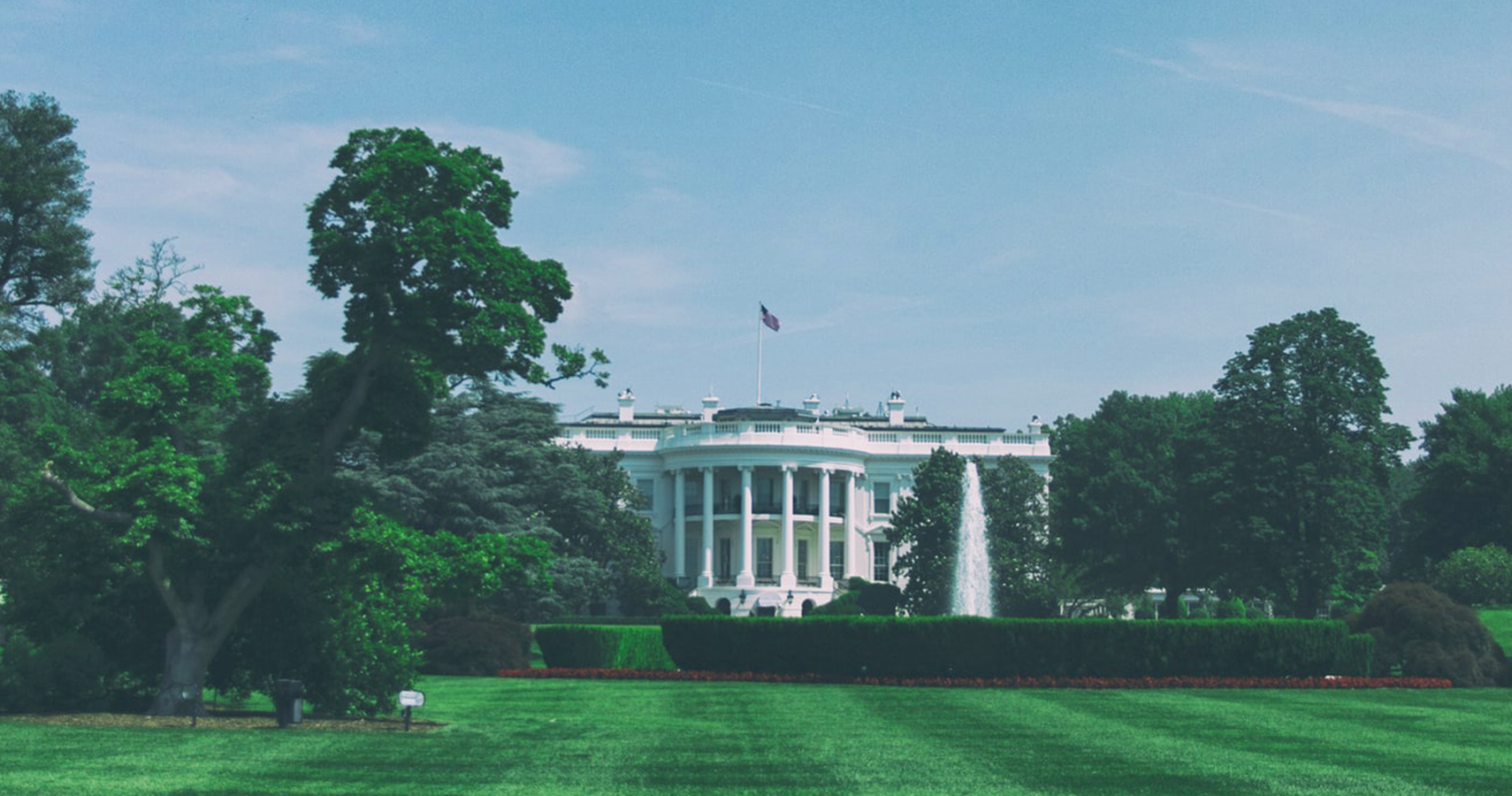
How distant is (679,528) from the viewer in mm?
94562

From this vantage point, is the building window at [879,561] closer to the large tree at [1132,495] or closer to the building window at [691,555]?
the building window at [691,555]

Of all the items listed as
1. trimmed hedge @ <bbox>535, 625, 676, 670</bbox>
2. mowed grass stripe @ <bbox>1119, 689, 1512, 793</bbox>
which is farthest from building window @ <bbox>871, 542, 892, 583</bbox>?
mowed grass stripe @ <bbox>1119, 689, 1512, 793</bbox>

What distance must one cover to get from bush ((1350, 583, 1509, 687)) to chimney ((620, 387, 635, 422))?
A: 69737mm

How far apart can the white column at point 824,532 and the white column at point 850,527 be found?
1.64 meters

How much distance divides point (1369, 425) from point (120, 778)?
49507 millimetres

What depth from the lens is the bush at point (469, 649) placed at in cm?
4112

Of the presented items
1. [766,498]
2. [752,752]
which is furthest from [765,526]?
[752,752]

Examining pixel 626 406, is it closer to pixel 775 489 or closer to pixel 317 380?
pixel 775 489

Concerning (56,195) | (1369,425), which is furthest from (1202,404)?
(56,195)

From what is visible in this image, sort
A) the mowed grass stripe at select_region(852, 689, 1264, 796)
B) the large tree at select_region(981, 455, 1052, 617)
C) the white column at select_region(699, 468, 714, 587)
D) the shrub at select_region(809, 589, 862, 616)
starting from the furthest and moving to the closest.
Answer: the white column at select_region(699, 468, 714, 587) → the large tree at select_region(981, 455, 1052, 617) → the shrub at select_region(809, 589, 862, 616) → the mowed grass stripe at select_region(852, 689, 1264, 796)

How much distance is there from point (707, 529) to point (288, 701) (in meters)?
67.1

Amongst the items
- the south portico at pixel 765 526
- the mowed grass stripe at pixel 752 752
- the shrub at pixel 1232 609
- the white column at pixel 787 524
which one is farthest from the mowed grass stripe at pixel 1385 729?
the white column at pixel 787 524

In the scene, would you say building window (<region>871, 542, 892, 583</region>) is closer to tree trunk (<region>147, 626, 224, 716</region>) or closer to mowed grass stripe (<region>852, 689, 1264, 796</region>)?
mowed grass stripe (<region>852, 689, 1264, 796</region>)

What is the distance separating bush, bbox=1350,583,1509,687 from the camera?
3766 centimetres
